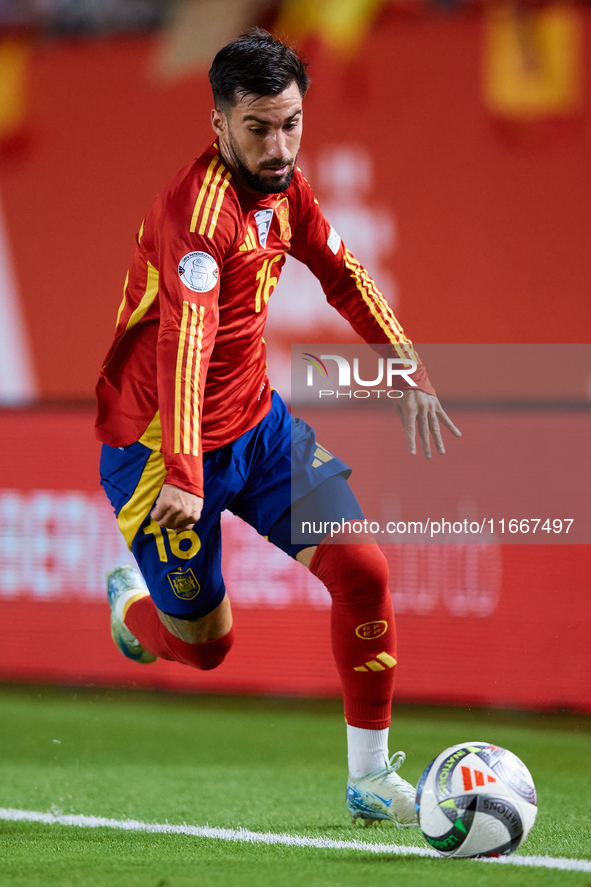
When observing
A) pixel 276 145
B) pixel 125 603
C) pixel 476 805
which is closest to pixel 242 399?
pixel 276 145

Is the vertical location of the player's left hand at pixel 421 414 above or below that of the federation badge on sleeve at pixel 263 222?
below

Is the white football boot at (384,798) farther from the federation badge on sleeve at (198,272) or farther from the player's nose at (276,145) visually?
the player's nose at (276,145)

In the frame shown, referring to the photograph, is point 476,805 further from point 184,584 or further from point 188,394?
point 188,394

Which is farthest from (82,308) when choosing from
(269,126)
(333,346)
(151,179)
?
(269,126)

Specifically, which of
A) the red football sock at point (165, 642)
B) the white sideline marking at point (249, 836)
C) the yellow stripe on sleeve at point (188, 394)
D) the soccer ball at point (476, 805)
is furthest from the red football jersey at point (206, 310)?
the white sideline marking at point (249, 836)

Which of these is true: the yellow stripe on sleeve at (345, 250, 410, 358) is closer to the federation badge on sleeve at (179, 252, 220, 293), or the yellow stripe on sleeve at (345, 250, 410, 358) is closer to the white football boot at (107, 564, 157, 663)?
the federation badge on sleeve at (179, 252, 220, 293)

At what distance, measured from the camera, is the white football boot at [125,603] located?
3.63 meters

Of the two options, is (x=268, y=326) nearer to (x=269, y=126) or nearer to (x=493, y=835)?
(x=269, y=126)

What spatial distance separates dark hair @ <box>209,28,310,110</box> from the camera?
2.60 m

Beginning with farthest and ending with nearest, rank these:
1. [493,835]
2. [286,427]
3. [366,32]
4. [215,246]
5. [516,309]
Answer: [366,32] < [516,309] < [286,427] < [215,246] < [493,835]

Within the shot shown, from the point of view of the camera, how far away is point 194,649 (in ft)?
10.4

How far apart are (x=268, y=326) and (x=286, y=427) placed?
316cm

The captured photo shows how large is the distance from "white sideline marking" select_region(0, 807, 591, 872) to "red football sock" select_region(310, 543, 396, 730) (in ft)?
1.08

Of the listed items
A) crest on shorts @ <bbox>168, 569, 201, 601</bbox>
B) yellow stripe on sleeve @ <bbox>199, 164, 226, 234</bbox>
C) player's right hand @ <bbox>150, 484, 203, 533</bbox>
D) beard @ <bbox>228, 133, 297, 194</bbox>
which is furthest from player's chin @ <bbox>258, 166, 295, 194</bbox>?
crest on shorts @ <bbox>168, 569, 201, 601</bbox>
